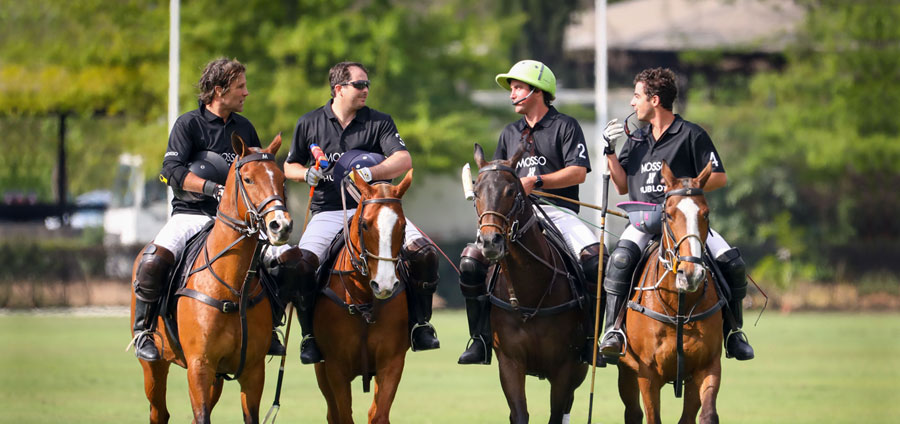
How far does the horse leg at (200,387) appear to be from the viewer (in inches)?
347

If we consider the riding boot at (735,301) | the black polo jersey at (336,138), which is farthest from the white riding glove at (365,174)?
the riding boot at (735,301)

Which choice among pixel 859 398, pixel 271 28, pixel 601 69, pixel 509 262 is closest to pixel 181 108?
pixel 271 28

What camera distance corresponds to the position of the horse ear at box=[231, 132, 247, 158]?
8883mm

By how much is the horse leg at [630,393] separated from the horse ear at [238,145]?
3.24 meters

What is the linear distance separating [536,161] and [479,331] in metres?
1.42

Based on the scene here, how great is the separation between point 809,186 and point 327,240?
88.5 ft

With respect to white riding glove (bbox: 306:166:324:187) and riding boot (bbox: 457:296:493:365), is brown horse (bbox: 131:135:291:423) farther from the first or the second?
riding boot (bbox: 457:296:493:365)

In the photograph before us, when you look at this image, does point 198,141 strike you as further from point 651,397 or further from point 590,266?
point 651,397

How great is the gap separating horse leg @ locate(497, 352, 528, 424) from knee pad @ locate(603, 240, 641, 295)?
919 mm

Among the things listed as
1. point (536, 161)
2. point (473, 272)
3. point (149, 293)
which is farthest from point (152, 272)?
point (536, 161)

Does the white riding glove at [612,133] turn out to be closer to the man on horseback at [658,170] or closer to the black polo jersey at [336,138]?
the man on horseback at [658,170]

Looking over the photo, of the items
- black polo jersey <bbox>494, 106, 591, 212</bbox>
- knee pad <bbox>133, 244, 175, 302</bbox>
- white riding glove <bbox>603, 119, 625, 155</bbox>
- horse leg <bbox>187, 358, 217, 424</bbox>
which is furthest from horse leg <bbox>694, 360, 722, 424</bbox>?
knee pad <bbox>133, 244, 175, 302</bbox>

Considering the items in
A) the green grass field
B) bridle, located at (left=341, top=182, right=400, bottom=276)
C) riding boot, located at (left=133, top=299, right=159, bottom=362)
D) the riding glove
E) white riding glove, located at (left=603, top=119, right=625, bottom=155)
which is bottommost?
the green grass field

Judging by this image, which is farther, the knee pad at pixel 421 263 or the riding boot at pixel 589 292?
the riding boot at pixel 589 292
